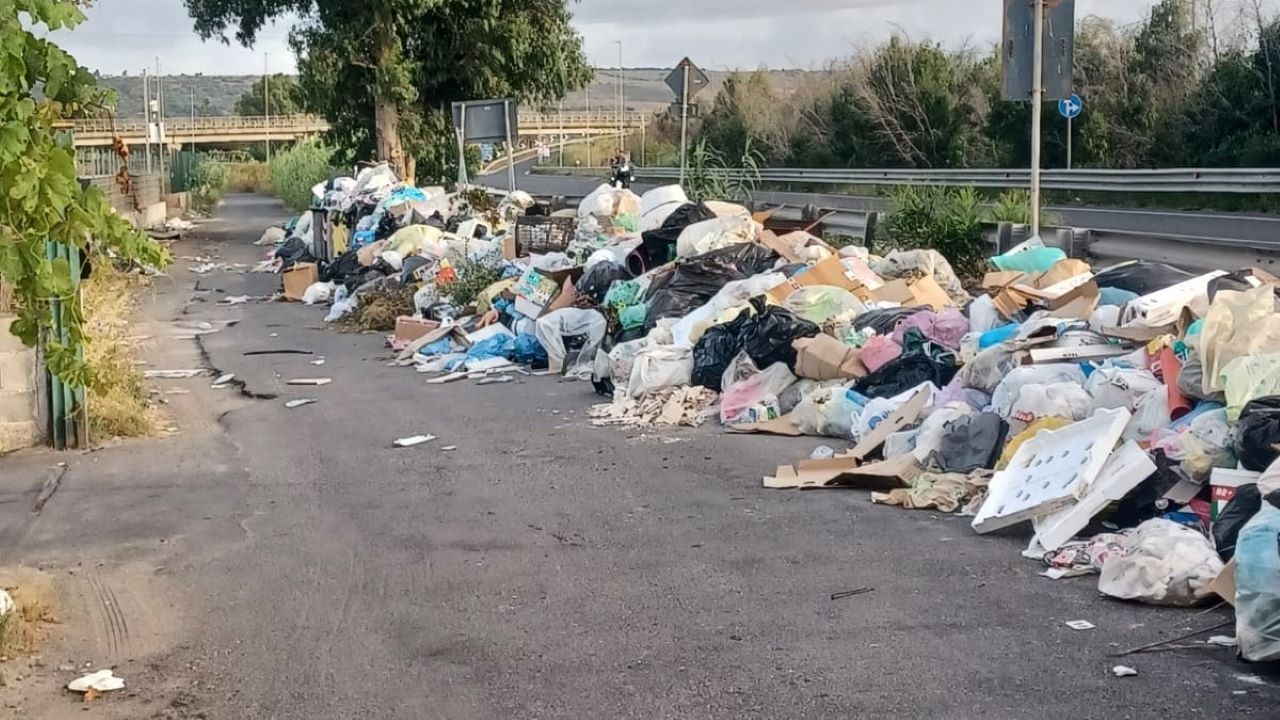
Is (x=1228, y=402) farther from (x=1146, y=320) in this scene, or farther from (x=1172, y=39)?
(x=1172, y=39)

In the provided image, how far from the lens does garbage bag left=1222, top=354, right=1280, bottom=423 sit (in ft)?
21.7

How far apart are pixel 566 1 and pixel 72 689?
3135cm

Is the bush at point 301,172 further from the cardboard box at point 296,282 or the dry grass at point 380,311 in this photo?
the dry grass at point 380,311

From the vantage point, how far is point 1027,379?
26.4 ft

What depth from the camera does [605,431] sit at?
10.0 metres

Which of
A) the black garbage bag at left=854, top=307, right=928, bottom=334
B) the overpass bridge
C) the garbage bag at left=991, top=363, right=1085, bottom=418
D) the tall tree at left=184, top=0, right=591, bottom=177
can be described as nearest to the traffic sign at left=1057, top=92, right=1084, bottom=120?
the tall tree at left=184, top=0, right=591, bottom=177

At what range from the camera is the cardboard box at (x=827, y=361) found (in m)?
9.80

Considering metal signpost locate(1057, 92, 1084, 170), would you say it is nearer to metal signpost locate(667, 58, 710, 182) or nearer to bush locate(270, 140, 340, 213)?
metal signpost locate(667, 58, 710, 182)

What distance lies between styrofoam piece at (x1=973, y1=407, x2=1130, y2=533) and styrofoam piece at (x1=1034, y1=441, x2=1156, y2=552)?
4 cm

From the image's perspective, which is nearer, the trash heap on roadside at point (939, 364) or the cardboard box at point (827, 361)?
the trash heap on roadside at point (939, 364)

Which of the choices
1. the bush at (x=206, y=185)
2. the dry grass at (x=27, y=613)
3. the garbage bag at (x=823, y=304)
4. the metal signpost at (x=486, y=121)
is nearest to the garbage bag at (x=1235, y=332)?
the garbage bag at (x=823, y=304)

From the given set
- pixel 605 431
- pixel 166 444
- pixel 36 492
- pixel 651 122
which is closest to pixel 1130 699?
pixel 605 431

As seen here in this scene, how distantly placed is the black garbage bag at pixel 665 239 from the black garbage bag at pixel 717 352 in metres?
3.46

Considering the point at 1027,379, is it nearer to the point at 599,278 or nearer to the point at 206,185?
the point at 599,278
